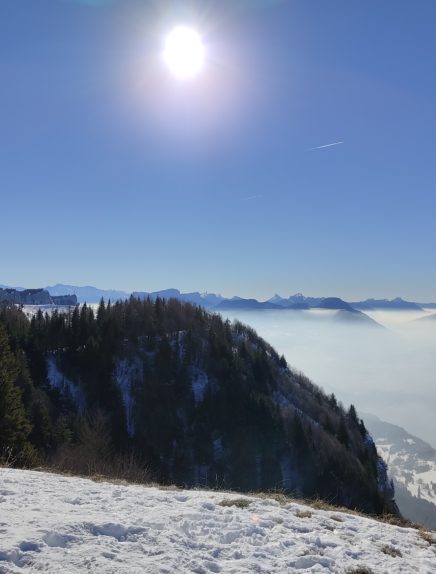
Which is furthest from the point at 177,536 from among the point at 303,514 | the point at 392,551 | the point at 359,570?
the point at 392,551

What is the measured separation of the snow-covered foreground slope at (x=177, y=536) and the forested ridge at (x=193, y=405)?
2641 inches

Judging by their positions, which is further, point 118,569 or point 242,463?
point 242,463

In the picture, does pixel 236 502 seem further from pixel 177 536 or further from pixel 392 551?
pixel 392 551

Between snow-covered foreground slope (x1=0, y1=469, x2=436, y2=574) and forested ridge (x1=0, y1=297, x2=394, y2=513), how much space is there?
6707 cm

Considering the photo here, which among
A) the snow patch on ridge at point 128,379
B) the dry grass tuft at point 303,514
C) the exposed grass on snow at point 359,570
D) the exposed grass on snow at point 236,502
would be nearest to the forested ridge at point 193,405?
the snow patch on ridge at point 128,379

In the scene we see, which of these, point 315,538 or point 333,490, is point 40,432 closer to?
point 315,538

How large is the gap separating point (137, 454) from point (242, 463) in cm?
2440

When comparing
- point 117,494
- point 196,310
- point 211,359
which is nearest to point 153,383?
point 211,359

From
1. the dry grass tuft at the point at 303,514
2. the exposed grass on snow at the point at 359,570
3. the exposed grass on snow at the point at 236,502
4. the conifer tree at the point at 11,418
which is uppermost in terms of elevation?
the exposed grass on snow at the point at 359,570

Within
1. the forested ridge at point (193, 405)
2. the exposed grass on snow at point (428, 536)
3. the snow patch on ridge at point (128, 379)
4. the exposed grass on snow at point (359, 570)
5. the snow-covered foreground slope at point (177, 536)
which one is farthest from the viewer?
the snow patch on ridge at point (128, 379)

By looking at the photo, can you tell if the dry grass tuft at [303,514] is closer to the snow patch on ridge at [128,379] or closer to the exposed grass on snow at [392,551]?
the exposed grass on snow at [392,551]

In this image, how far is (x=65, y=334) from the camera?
114 m

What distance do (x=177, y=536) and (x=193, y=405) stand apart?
9546cm

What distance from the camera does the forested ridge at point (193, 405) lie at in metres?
89.6
